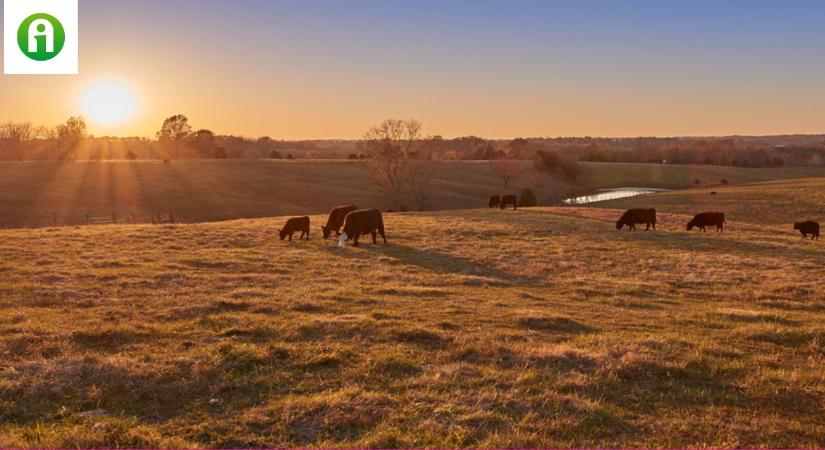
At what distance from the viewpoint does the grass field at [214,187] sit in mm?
55938

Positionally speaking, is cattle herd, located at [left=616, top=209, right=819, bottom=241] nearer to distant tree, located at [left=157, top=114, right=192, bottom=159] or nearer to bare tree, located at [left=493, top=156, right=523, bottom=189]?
bare tree, located at [left=493, top=156, right=523, bottom=189]

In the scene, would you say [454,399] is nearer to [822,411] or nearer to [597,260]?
[822,411]

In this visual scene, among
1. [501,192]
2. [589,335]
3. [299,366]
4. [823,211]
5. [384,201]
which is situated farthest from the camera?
[501,192]

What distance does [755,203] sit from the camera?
54.8 m

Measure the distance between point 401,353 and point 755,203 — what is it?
55123mm

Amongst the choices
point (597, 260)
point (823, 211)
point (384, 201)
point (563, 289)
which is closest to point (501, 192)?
point (384, 201)

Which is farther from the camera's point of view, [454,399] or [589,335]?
[589,335]

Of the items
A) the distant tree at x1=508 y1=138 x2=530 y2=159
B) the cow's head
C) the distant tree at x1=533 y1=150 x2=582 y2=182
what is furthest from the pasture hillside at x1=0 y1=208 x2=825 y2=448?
the distant tree at x1=508 y1=138 x2=530 y2=159

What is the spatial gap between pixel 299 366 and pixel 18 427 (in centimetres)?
355

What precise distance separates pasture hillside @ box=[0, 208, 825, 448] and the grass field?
37.1 metres

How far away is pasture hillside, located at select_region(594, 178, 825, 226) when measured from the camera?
48.7 metres

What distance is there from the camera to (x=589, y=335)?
1110cm

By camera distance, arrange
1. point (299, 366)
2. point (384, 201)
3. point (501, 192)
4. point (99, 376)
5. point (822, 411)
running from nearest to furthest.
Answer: point (822, 411)
point (99, 376)
point (299, 366)
point (384, 201)
point (501, 192)

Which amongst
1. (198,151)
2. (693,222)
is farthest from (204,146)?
(693,222)
